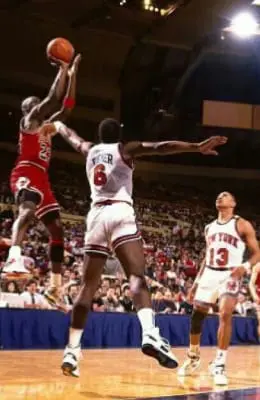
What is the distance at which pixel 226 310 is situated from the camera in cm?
683

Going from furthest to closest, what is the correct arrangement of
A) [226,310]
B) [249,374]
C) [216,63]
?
[216,63], [249,374], [226,310]

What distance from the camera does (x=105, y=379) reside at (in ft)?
21.4

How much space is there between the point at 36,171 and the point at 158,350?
2.15m

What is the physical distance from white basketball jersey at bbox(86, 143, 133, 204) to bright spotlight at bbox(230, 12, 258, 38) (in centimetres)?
1416

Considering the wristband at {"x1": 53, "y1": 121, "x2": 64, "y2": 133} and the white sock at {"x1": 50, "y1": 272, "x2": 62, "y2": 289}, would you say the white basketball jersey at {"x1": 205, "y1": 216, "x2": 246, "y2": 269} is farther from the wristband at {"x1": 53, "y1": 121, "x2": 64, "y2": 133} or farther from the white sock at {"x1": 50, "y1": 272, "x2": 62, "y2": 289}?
the wristband at {"x1": 53, "y1": 121, "x2": 64, "y2": 133}

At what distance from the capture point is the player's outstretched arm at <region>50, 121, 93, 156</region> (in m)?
5.62

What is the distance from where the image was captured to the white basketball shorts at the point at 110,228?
5.28m

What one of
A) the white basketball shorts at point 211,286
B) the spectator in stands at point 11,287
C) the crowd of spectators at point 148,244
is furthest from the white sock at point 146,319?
the spectator in stands at point 11,287

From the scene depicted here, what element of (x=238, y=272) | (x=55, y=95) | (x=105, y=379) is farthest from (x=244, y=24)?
(x=105, y=379)

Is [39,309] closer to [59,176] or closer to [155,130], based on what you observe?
[59,176]

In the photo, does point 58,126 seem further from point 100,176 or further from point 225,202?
point 225,202

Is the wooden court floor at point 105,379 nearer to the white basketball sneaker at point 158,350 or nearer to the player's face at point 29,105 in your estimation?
the white basketball sneaker at point 158,350

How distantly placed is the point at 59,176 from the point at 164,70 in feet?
16.9

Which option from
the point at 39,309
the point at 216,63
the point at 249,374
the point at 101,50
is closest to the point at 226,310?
the point at 249,374
